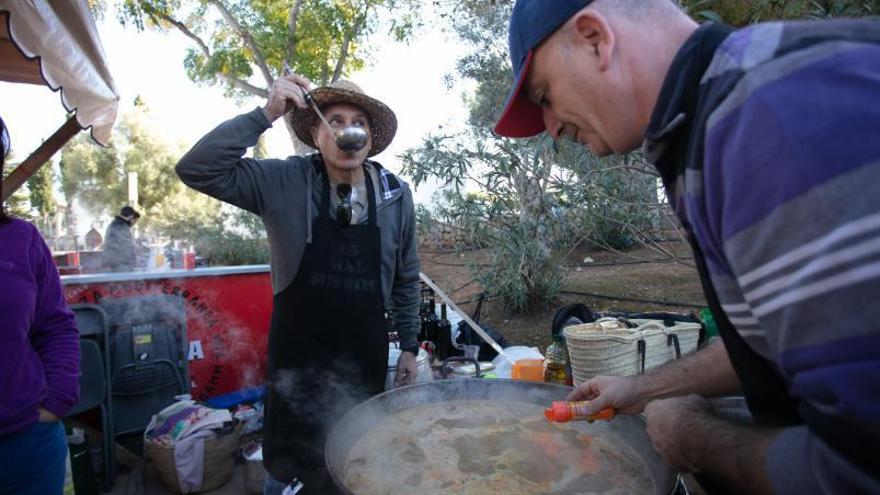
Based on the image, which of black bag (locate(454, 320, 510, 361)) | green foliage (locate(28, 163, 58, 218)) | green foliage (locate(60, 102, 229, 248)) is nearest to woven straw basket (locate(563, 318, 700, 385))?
black bag (locate(454, 320, 510, 361))

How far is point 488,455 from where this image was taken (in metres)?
1.81

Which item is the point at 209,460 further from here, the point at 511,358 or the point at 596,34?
the point at 596,34

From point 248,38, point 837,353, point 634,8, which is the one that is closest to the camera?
point 837,353

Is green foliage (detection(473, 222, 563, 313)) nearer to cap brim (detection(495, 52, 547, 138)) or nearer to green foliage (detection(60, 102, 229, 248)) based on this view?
cap brim (detection(495, 52, 547, 138))

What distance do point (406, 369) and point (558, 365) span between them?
1378mm

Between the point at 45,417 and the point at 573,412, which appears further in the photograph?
the point at 45,417

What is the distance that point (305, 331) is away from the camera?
2.19 metres

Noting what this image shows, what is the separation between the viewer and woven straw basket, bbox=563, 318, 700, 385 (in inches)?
119

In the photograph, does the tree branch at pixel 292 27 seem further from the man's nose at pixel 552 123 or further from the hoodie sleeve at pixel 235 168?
the man's nose at pixel 552 123

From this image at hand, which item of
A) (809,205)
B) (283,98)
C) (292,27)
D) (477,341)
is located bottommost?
(477,341)

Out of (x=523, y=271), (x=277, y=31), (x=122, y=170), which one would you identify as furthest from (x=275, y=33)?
(x=122, y=170)

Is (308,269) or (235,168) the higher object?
(235,168)

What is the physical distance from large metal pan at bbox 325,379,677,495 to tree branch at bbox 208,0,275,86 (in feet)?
38.8

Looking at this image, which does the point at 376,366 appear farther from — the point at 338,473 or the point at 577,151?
the point at 577,151
